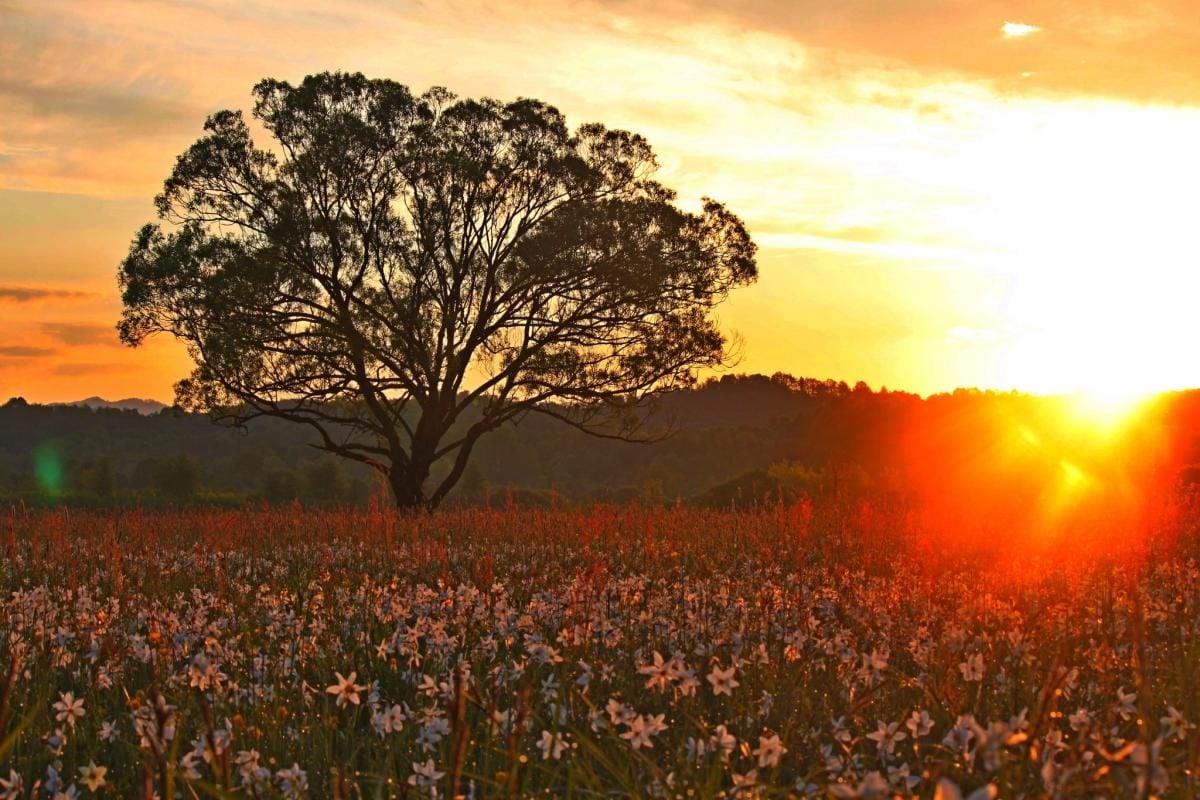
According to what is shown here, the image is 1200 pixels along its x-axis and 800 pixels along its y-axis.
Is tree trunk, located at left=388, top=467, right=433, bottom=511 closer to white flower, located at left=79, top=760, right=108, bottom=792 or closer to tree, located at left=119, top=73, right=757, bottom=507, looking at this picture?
tree, located at left=119, top=73, right=757, bottom=507

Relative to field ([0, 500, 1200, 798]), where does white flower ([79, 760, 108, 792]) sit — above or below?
above

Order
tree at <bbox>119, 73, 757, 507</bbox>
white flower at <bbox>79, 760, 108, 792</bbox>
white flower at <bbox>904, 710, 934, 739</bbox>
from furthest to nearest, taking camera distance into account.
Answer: tree at <bbox>119, 73, 757, 507</bbox> < white flower at <bbox>904, 710, 934, 739</bbox> < white flower at <bbox>79, 760, 108, 792</bbox>

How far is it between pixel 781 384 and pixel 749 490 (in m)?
53.5

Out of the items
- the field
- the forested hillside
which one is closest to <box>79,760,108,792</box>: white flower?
the field

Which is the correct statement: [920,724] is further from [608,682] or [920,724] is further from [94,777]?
[94,777]

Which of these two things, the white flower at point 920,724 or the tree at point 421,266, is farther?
the tree at point 421,266

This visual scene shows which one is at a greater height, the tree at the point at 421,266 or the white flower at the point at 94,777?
the tree at the point at 421,266

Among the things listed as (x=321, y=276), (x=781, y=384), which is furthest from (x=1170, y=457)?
(x=781, y=384)

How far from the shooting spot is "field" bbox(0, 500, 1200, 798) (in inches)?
107

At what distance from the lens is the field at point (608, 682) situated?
272 cm

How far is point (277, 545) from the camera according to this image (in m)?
12.4

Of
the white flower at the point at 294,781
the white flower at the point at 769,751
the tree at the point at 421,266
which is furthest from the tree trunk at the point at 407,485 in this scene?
the white flower at the point at 769,751

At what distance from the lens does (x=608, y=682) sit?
4.52 metres

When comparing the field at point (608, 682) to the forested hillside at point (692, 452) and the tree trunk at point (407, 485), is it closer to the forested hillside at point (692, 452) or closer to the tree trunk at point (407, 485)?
the forested hillside at point (692, 452)
